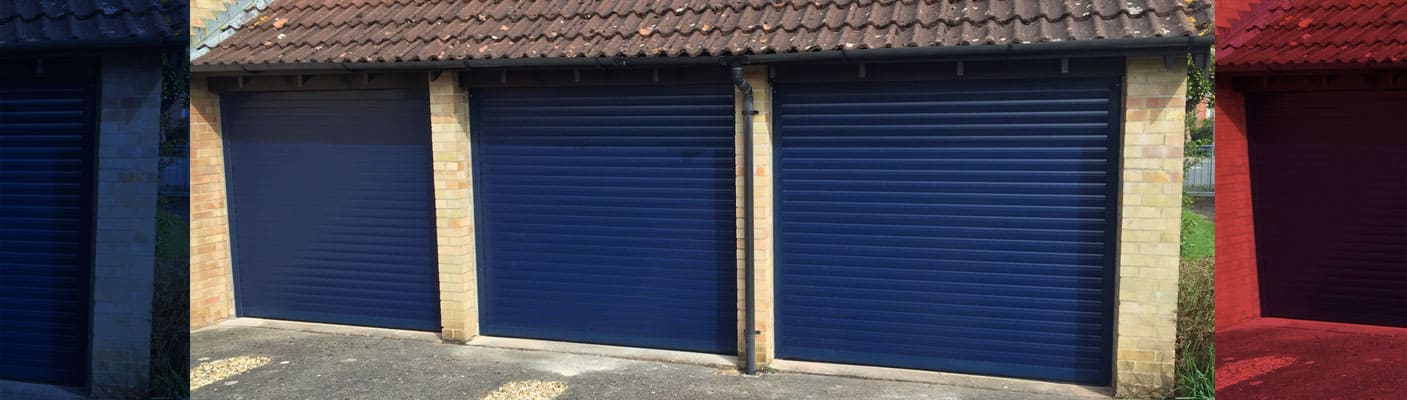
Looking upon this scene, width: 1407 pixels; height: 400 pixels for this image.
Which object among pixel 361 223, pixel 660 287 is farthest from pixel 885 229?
pixel 361 223

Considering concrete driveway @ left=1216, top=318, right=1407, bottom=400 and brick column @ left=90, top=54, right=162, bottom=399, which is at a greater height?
brick column @ left=90, top=54, right=162, bottom=399

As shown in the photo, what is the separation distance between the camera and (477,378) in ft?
27.2

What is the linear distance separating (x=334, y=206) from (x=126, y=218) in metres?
2.23

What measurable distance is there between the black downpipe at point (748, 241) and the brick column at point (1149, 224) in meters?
2.64

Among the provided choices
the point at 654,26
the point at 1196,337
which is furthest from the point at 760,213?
the point at 1196,337

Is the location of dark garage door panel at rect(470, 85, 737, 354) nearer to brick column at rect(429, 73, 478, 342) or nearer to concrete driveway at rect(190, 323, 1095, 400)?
brick column at rect(429, 73, 478, 342)

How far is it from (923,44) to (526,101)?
3.49 m

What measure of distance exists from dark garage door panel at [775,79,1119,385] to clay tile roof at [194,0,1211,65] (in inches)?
19.1

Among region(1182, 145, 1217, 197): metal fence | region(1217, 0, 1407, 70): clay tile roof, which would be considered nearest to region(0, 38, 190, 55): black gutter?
region(1217, 0, 1407, 70): clay tile roof

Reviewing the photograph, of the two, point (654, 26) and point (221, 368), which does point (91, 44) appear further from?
point (654, 26)

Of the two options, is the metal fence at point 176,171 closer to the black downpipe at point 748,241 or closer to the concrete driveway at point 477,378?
the concrete driveway at point 477,378

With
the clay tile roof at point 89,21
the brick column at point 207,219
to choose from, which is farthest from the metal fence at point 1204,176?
the brick column at point 207,219

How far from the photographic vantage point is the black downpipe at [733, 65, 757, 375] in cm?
818

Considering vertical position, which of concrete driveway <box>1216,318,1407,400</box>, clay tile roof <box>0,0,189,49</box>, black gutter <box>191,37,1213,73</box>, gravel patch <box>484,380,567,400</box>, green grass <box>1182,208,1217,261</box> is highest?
clay tile roof <box>0,0,189,49</box>
